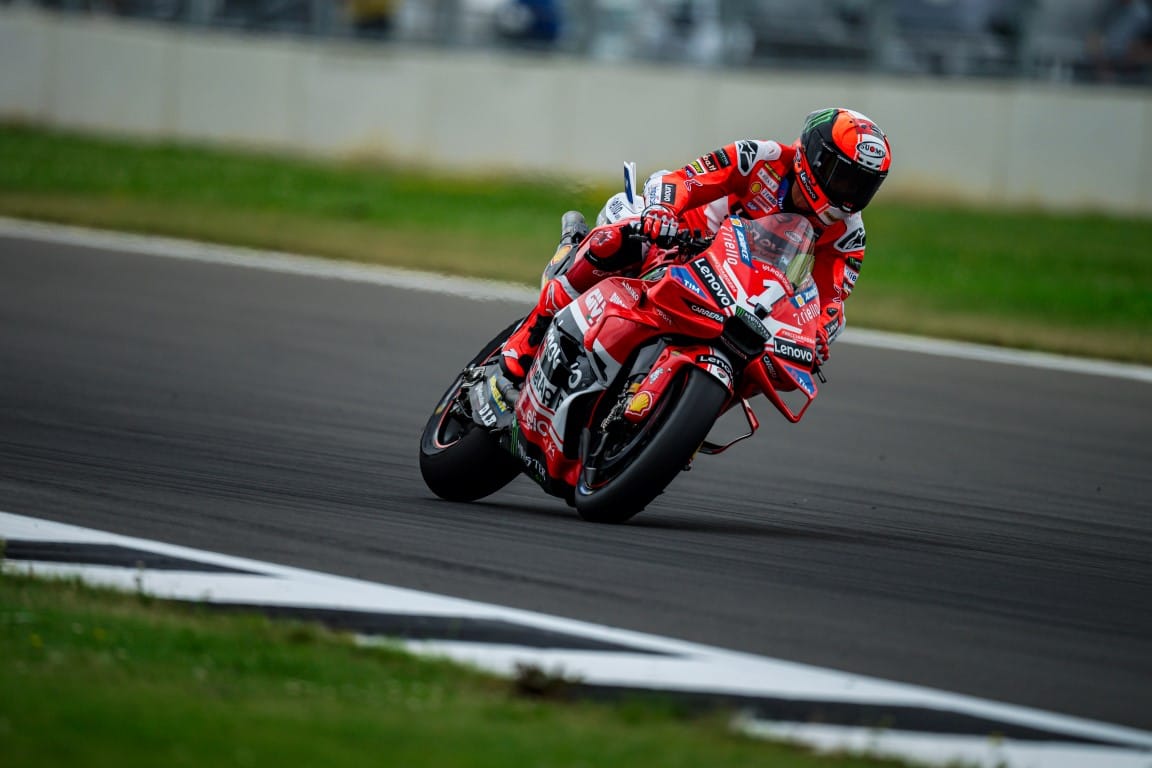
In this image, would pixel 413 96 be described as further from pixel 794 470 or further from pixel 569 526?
pixel 569 526

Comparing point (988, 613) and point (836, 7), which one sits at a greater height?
point (836, 7)

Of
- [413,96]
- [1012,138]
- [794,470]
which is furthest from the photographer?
[413,96]

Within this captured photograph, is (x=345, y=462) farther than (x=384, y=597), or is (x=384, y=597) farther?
(x=345, y=462)

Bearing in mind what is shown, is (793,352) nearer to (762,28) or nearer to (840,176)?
(840,176)

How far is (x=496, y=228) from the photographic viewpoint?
22.5m

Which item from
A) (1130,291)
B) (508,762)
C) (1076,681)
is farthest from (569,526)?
Answer: (1130,291)

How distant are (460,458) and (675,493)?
143cm

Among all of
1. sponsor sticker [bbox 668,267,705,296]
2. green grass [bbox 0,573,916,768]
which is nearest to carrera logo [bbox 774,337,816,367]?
sponsor sticker [bbox 668,267,705,296]

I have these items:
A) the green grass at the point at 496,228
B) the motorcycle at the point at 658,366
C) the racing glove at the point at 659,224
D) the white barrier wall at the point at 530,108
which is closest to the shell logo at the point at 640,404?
the motorcycle at the point at 658,366

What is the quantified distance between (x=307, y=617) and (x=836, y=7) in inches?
826

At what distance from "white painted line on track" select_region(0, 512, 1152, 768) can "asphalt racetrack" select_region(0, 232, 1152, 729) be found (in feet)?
0.47

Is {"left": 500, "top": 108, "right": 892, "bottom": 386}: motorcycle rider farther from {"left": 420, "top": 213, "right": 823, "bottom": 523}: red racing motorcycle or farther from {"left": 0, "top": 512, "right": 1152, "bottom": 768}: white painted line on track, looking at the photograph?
{"left": 0, "top": 512, "right": 1152, "bottom": 768}: white painted line on track

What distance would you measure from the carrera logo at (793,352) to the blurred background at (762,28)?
17.5 metres

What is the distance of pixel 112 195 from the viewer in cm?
2277
